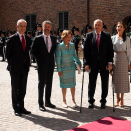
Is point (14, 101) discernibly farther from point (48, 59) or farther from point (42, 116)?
point (48, 59)

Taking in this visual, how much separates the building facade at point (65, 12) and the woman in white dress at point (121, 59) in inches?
571

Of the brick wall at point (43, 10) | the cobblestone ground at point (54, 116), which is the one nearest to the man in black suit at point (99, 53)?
the cobblestone ground at point (54, 116)

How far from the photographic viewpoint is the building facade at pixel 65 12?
2086cm

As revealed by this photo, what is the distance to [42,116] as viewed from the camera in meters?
5.85

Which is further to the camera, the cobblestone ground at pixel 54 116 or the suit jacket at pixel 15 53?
the suit jacket at pixel 15 53

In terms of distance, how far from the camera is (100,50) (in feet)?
20.6

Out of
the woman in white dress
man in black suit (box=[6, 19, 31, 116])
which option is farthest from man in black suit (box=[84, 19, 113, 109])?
man in black suit (box=[6, 19, 31, 116])

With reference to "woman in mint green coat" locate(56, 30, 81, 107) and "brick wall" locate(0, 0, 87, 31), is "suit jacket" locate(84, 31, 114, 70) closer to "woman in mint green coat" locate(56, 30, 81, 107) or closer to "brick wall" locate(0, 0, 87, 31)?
"woman in mint green coat" locate(56, 30, 81, 107)

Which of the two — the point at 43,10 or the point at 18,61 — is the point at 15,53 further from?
the point at 43,10

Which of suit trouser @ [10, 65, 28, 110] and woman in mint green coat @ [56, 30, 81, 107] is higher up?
woman in mint green coat @ [56, 30, 81, 107]

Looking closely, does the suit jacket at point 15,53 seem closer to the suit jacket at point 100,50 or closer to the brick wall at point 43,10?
the suit jacket at point 100,50

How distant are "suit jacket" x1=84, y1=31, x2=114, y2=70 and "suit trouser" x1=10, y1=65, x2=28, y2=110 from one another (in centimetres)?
142

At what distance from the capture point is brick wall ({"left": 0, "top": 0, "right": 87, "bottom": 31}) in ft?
73.8

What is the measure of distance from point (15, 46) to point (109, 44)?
200 cm
